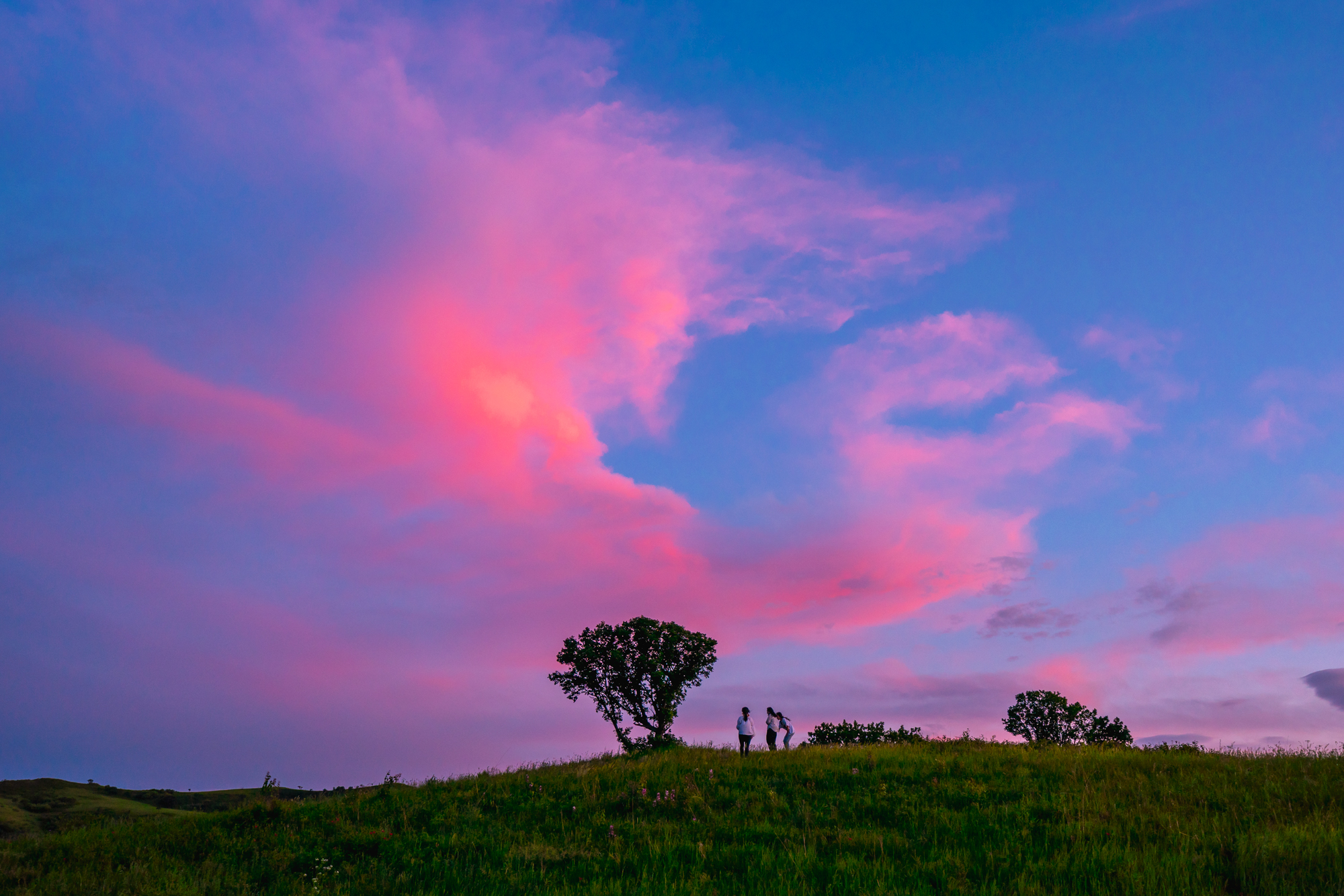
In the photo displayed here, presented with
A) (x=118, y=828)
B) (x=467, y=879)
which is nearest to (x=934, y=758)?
(x=467, y=879)

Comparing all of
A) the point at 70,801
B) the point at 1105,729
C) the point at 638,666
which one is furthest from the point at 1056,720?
the point at 70,801

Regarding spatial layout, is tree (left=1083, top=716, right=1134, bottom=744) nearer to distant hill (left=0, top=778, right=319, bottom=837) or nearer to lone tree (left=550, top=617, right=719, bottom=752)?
lone tree (left=550, top=617, right=719, bottom=752)

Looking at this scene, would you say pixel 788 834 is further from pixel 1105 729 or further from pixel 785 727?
pixel 1105 729

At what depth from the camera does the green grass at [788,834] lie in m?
9.55

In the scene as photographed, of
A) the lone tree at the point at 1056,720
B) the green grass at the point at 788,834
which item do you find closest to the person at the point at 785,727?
the green grass at the point at 788,834

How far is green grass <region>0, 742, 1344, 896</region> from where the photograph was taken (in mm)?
9555

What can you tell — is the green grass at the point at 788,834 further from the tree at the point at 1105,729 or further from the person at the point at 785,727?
the tree at the point at 1105,729

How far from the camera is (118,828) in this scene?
58.2ft

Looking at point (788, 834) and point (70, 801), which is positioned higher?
point (788, 834)

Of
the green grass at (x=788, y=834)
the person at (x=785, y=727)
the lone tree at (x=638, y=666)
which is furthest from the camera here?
the lone tree at (x=638, y=666)

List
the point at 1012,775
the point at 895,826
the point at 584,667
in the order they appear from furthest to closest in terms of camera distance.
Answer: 1. the point at 584,667
2. the point at 1012,775
3. the point at 895,826

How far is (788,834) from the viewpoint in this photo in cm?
1287

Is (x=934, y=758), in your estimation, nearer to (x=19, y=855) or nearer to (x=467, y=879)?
(x=467, y=879)

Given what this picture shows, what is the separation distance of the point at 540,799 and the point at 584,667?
87.2ft
